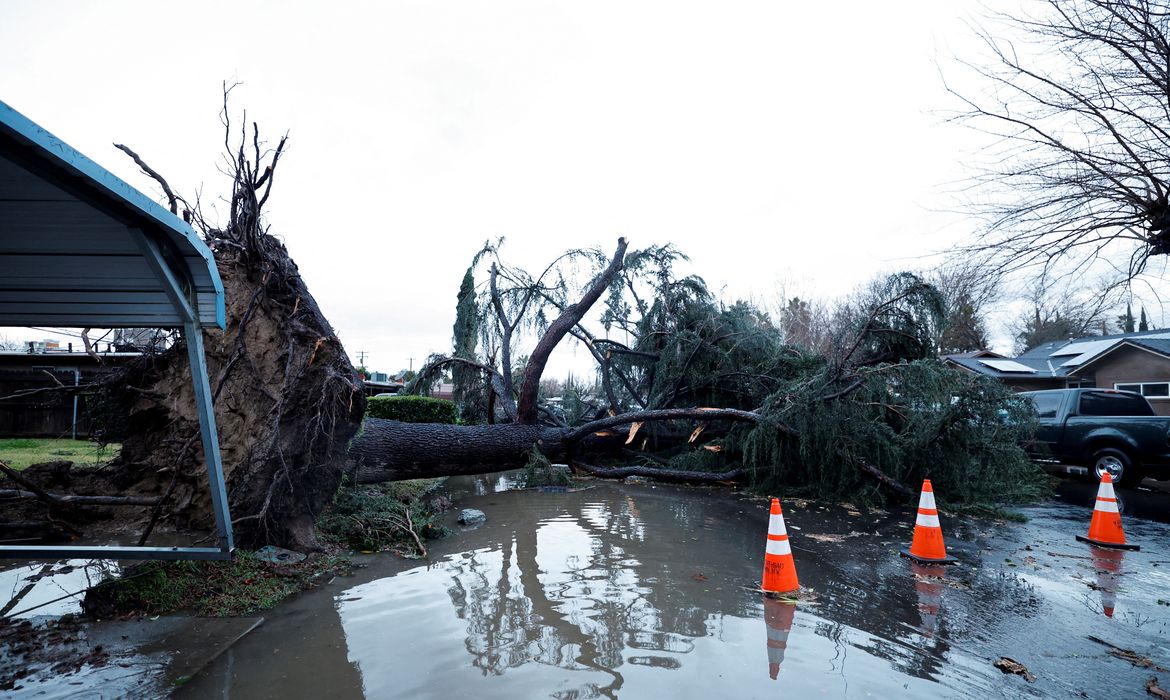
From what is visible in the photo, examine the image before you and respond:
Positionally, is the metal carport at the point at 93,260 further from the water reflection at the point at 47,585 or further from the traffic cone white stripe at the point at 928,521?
the traffic cone white stripe at the point at 928,521

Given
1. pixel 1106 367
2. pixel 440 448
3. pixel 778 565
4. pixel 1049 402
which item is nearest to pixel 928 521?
pixel 778 565

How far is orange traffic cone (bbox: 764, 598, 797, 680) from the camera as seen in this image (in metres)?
3.22

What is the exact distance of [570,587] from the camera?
14.7ft

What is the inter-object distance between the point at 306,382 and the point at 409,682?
3.18 meters

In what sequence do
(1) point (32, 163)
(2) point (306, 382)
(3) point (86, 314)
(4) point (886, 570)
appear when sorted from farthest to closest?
(2) point (306, 382) < (4) point (886, 570) < (3) point (86, 314) < (1) point (32, 163)

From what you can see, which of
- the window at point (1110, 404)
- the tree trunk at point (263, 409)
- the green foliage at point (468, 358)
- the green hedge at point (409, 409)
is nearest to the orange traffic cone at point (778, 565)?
the tree trunk at point (263, 409)

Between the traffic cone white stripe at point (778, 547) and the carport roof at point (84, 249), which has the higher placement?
the carport roof at point (84, 249)

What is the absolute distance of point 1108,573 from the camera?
5066 millimetres

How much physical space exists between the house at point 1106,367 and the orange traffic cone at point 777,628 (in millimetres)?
16226

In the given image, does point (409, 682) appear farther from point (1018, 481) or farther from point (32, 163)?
point (1018, 481)

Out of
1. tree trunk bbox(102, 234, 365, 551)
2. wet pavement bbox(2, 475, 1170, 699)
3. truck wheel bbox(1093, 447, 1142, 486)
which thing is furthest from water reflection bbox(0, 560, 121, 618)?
truck wheel bbox(1093, 447, 1142, 486)

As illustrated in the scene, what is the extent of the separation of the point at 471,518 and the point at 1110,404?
11383 millimetres

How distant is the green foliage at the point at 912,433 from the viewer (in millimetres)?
7508

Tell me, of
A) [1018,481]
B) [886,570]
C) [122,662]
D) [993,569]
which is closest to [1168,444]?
[1018,481]
